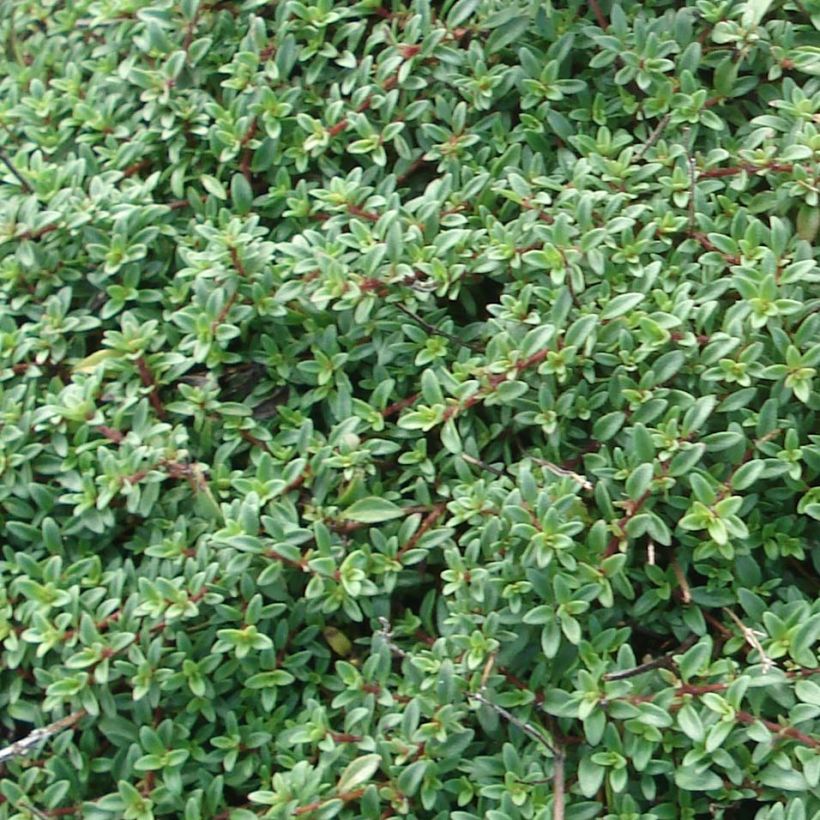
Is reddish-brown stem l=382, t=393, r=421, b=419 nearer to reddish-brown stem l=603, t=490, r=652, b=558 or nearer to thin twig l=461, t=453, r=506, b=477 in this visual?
thin twig l=461, t=453, r=506, b=477

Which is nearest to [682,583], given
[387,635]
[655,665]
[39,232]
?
[655,665]

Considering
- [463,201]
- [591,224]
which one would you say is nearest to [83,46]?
[463,201]

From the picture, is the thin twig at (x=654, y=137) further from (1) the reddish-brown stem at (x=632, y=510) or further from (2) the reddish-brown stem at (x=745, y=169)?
(1) the reddish-brown stem at (x=632, y=510)

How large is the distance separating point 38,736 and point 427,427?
875 mm

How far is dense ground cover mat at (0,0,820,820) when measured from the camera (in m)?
1.88

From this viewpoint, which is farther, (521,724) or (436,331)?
(436,331)

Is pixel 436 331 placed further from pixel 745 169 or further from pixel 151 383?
pixel 745 169

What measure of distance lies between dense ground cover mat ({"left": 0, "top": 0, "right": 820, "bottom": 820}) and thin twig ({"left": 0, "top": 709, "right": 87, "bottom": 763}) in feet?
0.07

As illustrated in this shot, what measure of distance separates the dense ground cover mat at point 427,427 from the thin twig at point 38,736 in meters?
0.02

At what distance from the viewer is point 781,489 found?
6.42 feet

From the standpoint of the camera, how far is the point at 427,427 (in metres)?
2.06

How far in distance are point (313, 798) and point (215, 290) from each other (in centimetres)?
98

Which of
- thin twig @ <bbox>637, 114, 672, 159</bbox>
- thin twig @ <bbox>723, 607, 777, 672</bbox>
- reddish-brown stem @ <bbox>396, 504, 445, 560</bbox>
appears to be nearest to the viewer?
thin twig @ <bbox>723, 607, 777, 672</bbox>

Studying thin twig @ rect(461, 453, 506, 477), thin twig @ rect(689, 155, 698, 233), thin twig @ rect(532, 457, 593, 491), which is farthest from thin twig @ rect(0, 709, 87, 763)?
thin twig @ rect(689, 155, 698, 233)
